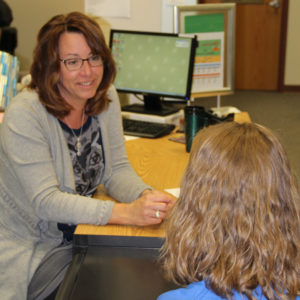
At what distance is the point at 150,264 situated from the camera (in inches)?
43.2

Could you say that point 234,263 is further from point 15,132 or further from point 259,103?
point 259,103

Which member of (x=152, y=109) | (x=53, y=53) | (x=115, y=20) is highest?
(x=115, y=20)

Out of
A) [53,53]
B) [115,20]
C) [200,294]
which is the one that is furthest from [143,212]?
[115,20]

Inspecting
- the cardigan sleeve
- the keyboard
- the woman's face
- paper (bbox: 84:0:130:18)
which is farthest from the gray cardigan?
paper (bbox: 84:0:130:18)

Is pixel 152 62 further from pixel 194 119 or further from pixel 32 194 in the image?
pixel 32 194

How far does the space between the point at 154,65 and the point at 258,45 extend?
4.19 m

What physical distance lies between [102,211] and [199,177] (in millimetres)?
499

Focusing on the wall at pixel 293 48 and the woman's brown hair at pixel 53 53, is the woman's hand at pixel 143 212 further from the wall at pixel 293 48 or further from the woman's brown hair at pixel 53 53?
the wall at pixel 293 48

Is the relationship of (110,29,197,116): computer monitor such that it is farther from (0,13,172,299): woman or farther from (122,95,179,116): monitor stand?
(0,13,172,299): woman

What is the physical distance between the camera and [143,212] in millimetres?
1216

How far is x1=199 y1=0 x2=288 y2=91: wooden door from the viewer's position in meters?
5.93

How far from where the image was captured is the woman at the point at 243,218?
76cm

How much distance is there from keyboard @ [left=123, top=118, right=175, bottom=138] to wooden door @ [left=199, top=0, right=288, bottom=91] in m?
4.11

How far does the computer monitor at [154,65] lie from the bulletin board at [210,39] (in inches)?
7.4
